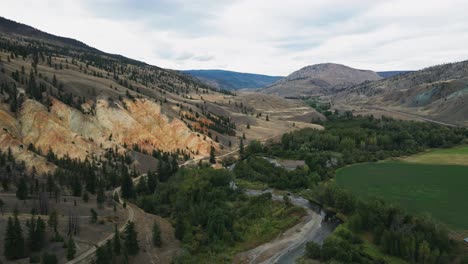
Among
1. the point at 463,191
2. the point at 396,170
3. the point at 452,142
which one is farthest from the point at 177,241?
the point at 452,142

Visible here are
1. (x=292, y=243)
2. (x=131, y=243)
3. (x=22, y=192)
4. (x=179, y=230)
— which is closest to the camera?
(x=131, y=243)

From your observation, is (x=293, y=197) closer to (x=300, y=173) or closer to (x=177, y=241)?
(x=300, y=173)

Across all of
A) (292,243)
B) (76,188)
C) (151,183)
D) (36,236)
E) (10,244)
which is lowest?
(292,243)

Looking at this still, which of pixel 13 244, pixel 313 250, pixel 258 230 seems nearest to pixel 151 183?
pixel 258 230

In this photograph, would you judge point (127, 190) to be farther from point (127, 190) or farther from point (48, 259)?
point (48, 259)

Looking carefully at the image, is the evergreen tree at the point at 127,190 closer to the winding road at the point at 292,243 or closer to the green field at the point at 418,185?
the winding road at the point at 292,243

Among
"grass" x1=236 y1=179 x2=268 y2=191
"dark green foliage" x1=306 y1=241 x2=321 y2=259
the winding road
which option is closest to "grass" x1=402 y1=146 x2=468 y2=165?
"grass" x1=236 y1=179 x2=268 y2=191
